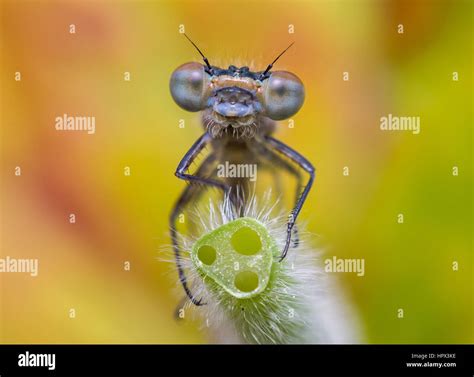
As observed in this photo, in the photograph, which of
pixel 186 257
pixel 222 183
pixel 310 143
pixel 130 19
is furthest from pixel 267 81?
pixel 130 19

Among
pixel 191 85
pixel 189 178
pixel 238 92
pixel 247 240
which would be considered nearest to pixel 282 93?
pixel 238 92

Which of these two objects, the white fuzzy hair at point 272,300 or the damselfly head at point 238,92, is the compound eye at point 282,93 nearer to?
the damselfly head at point 238,92

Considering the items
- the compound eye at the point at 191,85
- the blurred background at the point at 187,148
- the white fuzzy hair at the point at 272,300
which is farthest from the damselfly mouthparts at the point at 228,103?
the blurred background at the point at 187,148

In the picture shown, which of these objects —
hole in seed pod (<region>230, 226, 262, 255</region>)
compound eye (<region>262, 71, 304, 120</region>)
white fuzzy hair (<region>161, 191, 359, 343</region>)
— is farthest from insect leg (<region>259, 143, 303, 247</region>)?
hole in seed pod (<region>230, 226, 262, 255</region>)

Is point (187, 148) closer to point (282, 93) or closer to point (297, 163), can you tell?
point (297, 163)

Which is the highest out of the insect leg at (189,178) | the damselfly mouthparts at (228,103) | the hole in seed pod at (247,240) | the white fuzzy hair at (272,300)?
the damselfly mouthparts at (228,103)
